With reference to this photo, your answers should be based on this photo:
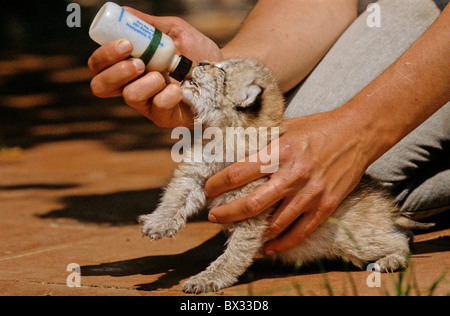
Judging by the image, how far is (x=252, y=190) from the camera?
279 centimetres

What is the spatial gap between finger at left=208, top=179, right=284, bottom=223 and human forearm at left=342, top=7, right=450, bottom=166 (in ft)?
1.68

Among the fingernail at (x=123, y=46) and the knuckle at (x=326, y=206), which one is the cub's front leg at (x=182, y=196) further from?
the fingernail at (x=123, y=46)

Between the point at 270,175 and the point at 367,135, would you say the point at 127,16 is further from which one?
the point at 367,135

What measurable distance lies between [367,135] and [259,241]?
750mm

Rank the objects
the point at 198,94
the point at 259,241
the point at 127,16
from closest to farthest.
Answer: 1. the point at 127,16
2. the point at 259,241
3. the point at 198,94

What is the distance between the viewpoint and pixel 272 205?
9.14 feet

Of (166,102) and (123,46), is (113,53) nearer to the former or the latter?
(123,46)

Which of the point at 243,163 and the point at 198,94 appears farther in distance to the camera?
the point at 198,94

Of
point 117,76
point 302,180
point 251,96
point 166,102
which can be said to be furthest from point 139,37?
point 302,180

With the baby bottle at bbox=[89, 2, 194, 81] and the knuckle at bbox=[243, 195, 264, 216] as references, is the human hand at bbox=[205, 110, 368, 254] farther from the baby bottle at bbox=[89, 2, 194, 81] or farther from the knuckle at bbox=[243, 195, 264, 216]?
the baby bottle at bbox=[89, 2, 194, 81]

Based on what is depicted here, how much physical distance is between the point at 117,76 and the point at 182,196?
71 centimetres

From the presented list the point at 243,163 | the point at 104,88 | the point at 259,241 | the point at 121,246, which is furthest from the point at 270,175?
the point at 121,246

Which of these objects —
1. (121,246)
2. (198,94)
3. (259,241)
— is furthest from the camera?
(121,246)

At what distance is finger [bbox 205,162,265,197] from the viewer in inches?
107
